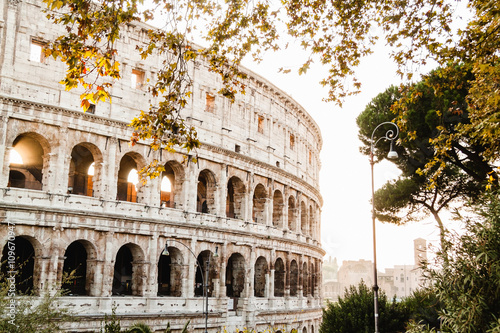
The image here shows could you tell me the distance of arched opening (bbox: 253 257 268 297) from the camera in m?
30.6

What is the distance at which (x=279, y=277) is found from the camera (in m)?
32.8

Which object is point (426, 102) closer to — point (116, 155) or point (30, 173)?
point (116, 155)

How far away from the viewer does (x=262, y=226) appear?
3053cm

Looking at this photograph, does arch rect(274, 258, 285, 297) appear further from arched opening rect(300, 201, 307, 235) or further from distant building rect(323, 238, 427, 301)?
distant building rect(323, 238, 427, 301)

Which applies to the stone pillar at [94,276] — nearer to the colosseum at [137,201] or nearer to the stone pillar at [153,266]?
the colosseum at [137,201]

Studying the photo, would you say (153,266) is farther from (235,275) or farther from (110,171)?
(235,275)

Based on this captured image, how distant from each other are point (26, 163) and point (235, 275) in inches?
509

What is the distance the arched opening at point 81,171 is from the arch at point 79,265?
8.61 ft

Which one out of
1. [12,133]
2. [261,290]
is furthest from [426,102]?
[12,133]

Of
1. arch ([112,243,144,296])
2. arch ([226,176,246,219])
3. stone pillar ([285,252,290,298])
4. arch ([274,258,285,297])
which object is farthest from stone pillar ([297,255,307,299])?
arch ([112,243,144,296])

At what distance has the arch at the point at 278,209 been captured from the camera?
33.4 metres

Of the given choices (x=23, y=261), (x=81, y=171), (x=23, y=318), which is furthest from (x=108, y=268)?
(x=23, y=318)

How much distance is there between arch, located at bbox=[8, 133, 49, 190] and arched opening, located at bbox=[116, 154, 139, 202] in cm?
400

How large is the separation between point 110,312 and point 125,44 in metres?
12.5
